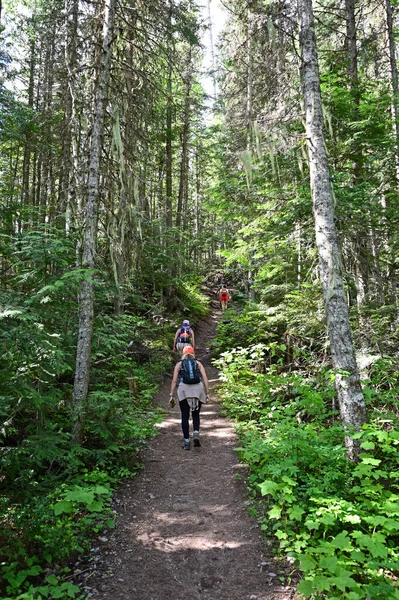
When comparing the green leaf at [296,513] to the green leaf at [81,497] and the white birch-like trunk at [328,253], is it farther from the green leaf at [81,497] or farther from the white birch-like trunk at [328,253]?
the green leaf at [81,497]

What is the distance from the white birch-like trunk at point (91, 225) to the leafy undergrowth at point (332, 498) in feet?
9.59

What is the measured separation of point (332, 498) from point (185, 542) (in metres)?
1.78

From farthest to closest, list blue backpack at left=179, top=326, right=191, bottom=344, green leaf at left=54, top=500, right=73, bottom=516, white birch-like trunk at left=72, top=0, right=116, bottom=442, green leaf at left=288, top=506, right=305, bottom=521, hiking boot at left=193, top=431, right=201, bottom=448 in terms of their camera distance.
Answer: blue backpack at left=179, top=326, right=191, bottom=344
hiking boot at left=193, top=431, right=201, bottom=448
white birch-like trunk at left=72, top=0, right=116, bottom=442
green leaf at left=288, top=506, right=305, bottom=521
green leaf at left=54, top=500, right=73, bottom=516

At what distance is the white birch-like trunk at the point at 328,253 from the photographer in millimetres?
5164

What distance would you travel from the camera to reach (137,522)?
456cm

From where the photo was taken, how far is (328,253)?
17.7 feet

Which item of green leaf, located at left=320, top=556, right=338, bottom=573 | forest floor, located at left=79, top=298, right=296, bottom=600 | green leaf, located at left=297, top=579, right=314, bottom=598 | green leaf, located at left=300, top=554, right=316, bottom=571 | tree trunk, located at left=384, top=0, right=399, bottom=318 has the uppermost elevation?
tree trunk, located at left=384, top=0, right=399, bottom=318

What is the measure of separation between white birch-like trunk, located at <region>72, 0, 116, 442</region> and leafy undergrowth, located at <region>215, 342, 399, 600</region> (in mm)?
2924

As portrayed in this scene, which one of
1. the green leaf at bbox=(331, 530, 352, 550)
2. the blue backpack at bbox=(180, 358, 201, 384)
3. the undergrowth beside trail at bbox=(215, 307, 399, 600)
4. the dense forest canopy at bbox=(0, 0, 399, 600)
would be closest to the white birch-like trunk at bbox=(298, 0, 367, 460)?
the dense forest canopy at bbox=(0, 0, 399, 600)

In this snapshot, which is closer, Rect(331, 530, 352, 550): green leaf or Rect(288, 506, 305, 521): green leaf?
Rect(331, 530, 352, 550): green leaf

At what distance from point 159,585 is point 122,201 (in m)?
5.81

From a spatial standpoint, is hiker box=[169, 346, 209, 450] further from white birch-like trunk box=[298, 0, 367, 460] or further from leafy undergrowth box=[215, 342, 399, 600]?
white birch-like trunk box=[298, 0, 367, 460]

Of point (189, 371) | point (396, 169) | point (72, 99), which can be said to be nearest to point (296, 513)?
point (189, 371)

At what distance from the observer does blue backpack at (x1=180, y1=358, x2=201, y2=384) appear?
22.2 ft
